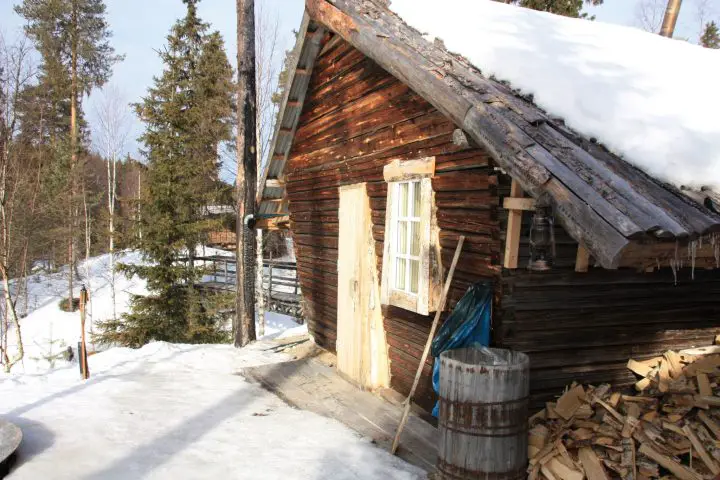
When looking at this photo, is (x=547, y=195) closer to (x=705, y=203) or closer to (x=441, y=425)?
(x=705, y=203)

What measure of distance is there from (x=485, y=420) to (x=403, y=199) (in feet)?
9.15

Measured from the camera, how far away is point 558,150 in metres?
3.53

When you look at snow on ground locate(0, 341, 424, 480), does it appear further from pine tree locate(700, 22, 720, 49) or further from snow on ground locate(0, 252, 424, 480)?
pine tree locate(700, 22, 720, 49)

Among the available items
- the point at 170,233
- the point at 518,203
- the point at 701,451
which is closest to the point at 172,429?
the point at 518,203

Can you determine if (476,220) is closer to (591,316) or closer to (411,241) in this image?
(411,241)

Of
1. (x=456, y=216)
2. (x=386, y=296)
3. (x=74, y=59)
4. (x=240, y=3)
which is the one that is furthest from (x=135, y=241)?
(x=74, y=59)

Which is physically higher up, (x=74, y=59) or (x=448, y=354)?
(x=74, y=59)

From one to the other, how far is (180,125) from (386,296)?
44.8ft

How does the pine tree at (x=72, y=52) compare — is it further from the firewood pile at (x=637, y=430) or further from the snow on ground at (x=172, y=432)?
the firewood pile at (x=637, y=430)

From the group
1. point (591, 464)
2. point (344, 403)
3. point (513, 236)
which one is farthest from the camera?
point (344, 403)

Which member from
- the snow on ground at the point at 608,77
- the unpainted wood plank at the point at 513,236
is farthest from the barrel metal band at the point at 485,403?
the snow on ground at the point at 608,77

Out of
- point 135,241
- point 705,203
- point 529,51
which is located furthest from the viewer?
point 135,241

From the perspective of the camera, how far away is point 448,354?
438 cm

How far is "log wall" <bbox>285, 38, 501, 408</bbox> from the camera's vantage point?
4828mm
